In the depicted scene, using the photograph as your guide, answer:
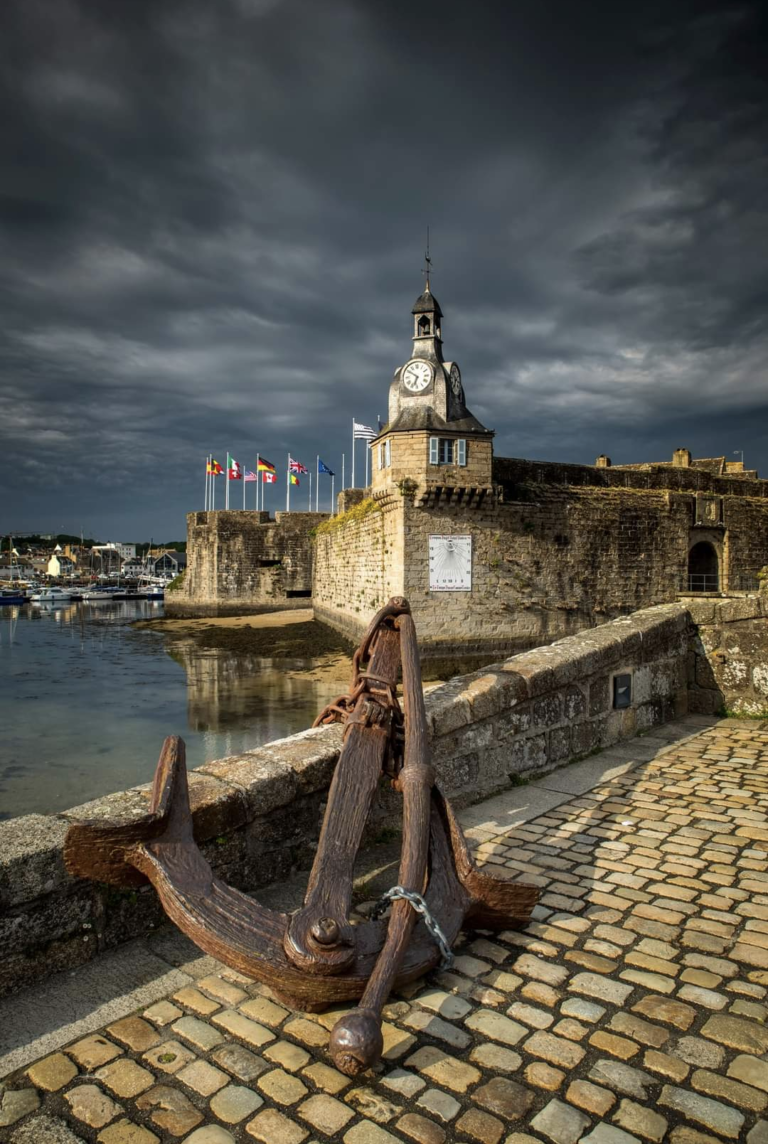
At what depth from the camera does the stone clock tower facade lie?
18594mm

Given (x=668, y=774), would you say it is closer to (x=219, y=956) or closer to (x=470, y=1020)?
(x=470, y=1020)

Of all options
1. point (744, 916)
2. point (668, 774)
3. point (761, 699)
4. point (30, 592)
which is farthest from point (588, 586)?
point (30, 592)

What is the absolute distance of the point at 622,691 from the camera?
5.62m

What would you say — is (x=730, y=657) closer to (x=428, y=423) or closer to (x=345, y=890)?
(x=345, y=890)

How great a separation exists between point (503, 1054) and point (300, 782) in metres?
1.45

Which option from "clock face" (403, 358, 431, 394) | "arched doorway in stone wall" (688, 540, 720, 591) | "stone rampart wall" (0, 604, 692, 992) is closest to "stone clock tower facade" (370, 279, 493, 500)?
"clock face" (403, 358, 431, 394)

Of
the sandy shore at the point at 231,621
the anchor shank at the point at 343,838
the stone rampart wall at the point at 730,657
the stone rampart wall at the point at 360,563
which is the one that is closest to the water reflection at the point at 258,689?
the stone rampart wall at the point at 360,563

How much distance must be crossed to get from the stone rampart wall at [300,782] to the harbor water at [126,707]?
5925mm

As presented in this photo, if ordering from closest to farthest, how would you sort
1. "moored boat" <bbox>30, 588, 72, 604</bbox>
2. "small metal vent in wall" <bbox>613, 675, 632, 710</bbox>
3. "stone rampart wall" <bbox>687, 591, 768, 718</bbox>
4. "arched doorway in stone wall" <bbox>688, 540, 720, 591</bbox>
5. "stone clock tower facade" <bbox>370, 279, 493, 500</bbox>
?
"small metal vent in wall" <bbox>613, 675, 632, 710</bbox> < "stone rampart wall" <bbox>687, 591, 768, 718</bbox> < "stone clock tower facade" <bbox>370, 279, 493, 500</bbox> < "arched doorway in stone wall" <bbox>688, 540, 720, 591</bbox> < "moored boat" <bbox>30, 588, 72, 604</bbox>

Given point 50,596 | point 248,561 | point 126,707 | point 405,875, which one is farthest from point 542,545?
point 50,596

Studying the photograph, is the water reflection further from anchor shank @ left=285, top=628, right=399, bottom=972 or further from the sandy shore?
anchor shank @ left=285, top=628, right=399, bottom=972

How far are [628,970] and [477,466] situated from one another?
1722cm

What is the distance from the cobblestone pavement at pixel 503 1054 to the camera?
1.77m

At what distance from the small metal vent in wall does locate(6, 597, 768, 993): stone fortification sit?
A: 0.03m
